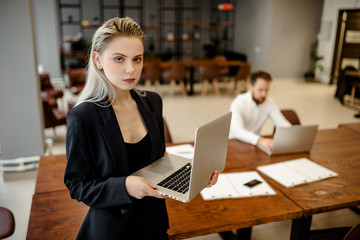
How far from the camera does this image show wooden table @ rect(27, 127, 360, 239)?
5.24ft

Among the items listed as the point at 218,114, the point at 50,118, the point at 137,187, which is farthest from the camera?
the point at 218,114

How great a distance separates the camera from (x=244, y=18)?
1233 cm

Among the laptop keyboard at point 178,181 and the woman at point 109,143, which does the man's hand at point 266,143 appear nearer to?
the laptop keyboard at point 178,181

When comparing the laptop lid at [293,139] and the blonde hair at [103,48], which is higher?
the blonde hair at [103,48]

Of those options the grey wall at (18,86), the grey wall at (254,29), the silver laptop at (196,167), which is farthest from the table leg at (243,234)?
the grey wall at (254,29)

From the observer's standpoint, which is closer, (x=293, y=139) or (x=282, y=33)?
(x=293, y=139)

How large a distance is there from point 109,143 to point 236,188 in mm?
1105

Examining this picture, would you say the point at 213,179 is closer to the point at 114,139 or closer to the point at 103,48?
the point at 114,139

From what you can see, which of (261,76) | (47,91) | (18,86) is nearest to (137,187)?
(261,76)

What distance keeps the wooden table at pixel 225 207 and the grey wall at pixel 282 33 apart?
31.7 feet

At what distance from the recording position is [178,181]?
53.2 inches

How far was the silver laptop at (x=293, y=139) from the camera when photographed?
95.4 inches

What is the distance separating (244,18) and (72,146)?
12376 mm

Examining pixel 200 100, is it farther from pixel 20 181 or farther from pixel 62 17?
pixel 62 17
